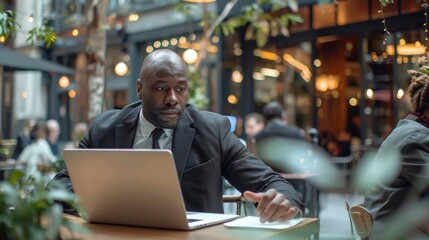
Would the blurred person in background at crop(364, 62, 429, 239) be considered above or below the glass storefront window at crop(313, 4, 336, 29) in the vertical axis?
below

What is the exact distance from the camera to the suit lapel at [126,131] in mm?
2629

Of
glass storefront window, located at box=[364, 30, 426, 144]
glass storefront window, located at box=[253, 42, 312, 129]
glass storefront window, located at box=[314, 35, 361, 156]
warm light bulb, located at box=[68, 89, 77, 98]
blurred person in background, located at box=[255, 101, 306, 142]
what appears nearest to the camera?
blurred person in background, located at box=[255, 101, 306, 142]

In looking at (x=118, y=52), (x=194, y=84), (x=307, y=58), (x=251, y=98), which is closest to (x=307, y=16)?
(x=307, y=58)

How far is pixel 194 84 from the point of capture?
8703 millimetres

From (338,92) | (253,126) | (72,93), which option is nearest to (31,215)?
(253,126)

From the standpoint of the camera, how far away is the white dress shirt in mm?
2615

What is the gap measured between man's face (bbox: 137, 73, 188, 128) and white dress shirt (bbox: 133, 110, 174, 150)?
9 centimetres

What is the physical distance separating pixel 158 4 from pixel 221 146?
42.5 ft

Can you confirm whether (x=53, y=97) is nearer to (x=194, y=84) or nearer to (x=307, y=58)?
(x=307, y=58)

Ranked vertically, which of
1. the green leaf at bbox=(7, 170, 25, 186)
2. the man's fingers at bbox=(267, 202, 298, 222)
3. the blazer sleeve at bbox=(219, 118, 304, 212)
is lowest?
the man's fingers at bbox=(267, 202, 298, 222)

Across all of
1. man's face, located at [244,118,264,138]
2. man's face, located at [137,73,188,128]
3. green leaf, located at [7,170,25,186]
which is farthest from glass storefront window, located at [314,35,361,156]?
green leaf, located at [7,170,25,186]

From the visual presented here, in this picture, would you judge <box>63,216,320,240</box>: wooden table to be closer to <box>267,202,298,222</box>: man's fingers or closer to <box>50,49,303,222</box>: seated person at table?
<box>267,202,298,222</box>: man's fingers

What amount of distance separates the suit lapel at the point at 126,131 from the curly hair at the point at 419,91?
1332 mm

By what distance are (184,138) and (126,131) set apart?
0.91ft
